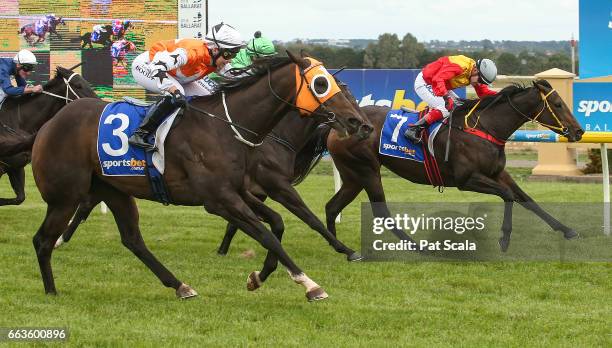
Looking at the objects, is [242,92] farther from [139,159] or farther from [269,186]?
[269,186]

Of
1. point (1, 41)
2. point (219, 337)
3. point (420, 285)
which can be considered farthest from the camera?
point (1, 41)

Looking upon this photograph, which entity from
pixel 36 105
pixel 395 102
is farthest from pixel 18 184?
pixel 395 102

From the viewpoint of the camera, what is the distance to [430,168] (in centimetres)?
916

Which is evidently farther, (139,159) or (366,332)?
(139,159)

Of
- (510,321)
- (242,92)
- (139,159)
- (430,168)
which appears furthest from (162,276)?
(430,168)

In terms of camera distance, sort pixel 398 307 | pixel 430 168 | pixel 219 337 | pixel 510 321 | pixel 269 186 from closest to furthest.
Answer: pixel 219 337
pixel 510 321
pixel 398 307
pixel 269 186
pixel 430 168

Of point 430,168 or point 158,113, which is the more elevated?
point 158,113

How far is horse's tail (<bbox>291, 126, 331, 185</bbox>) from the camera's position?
344 inches

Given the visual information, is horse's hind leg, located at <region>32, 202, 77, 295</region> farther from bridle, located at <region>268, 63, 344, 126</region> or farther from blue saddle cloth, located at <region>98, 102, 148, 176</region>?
bridle, located at <region>268, 63, 344, 126</region>

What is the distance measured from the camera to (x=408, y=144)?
9172 millimetres

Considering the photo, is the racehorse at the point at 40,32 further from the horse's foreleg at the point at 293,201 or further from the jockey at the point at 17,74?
the horse's foreleg at the point at 293,201

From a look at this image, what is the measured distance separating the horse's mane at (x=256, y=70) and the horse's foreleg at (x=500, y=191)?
2832 millimetres

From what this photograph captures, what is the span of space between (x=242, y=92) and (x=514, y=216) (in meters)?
3.88

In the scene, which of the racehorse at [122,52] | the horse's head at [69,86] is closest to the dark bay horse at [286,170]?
the horse's head at [69,86]
